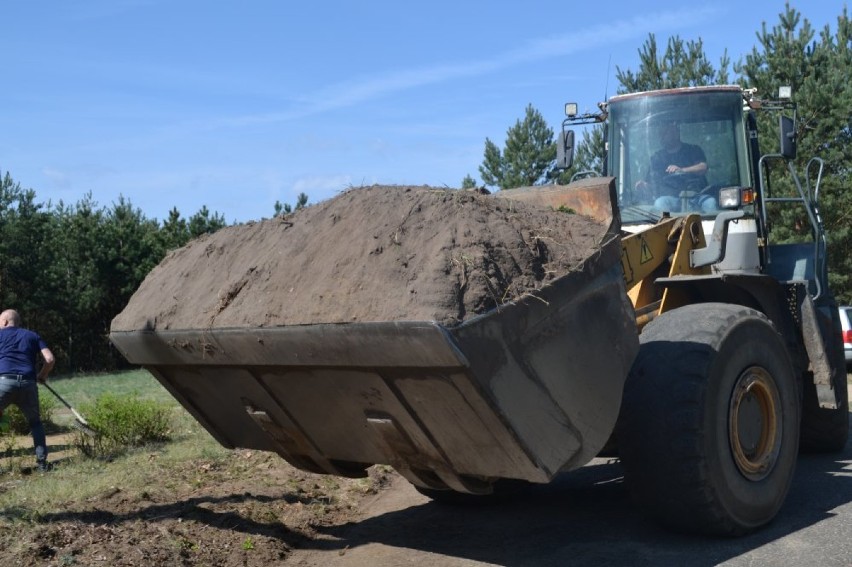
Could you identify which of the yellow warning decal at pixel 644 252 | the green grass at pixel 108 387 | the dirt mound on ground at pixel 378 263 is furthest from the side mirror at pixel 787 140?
the green grass at pixel 108 387

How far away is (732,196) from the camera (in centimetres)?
771

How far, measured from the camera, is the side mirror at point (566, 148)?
Answer: 8.53m

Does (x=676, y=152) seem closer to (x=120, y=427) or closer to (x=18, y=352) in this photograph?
(x=120, y=427)

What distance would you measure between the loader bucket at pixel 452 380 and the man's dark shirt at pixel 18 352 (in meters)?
5.15

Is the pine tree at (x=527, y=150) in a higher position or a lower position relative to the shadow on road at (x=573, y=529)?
higher

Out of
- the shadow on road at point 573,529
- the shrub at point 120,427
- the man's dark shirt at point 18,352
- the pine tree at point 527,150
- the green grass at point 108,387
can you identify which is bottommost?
the green grass at point 108,387

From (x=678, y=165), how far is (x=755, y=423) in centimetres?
261

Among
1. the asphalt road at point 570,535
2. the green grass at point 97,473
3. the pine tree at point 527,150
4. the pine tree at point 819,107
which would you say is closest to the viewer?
the asphalt road at point 570,535

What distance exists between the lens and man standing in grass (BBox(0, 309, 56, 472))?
10148 mm

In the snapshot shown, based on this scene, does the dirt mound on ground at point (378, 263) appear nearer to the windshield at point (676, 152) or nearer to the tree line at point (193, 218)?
the windshield at point (676, 152)

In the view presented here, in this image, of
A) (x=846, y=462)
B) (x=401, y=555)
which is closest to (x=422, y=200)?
(x=401, y=555)

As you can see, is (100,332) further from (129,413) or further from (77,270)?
(129,413)

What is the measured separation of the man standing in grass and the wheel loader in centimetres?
469

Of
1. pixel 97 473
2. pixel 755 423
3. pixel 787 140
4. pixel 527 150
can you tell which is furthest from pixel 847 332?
pixel 527 150
